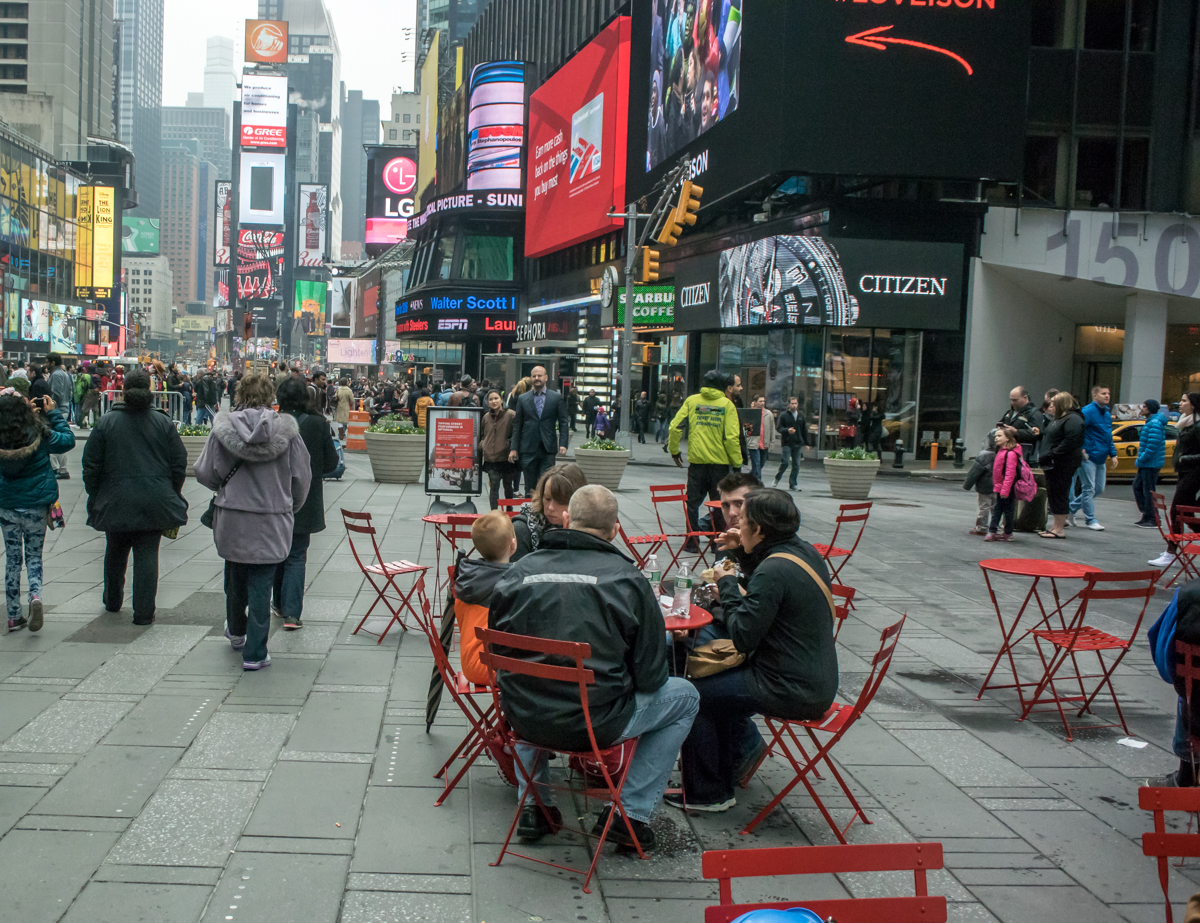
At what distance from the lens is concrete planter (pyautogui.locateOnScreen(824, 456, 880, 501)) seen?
57.0 ft

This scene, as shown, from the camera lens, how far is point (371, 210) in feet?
353

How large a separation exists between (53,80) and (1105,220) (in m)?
109

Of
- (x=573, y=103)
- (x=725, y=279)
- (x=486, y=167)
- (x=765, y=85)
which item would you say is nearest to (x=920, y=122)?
(x=765, y=85)

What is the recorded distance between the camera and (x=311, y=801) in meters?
4.65

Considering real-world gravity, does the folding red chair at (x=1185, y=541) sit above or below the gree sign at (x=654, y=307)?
below

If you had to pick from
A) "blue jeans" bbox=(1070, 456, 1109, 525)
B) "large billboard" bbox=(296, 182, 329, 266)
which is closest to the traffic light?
"blue jeans" bbox=(1070, 456, 1109, 525)

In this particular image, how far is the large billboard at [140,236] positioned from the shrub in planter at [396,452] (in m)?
147

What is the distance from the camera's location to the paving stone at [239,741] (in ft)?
16.7

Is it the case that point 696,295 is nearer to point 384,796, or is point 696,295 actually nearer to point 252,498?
point 252,498

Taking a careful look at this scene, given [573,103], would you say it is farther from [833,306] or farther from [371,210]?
[371,210]

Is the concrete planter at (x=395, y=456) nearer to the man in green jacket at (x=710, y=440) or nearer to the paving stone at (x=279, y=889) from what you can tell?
the man in green jacket at (x=710, y=440)

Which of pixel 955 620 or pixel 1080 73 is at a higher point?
pixel 1080 73

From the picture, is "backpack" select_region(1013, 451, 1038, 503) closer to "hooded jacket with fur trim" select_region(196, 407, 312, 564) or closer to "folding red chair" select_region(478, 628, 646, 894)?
"hooded jacket with fur trim" select_region(196, 407, 312, 564)

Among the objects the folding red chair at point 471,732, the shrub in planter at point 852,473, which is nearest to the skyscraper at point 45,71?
the shrub in planter at point 852,473
